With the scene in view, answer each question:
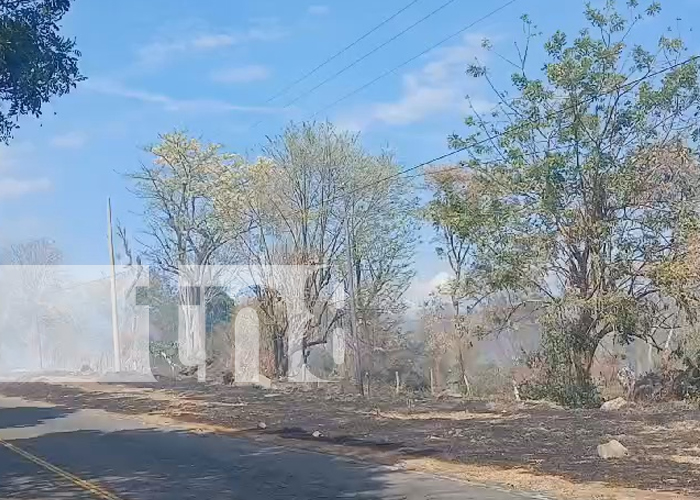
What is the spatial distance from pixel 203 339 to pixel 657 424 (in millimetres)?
36740

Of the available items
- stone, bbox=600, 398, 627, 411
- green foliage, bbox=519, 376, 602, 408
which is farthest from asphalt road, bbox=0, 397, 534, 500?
green foliage, bbox=519, 376, 602, 408

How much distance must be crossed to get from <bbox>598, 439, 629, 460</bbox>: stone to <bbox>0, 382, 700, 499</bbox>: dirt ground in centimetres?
16

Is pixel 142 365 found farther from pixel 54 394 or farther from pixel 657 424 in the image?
pixel 657 424

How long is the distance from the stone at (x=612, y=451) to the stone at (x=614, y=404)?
30.1ft

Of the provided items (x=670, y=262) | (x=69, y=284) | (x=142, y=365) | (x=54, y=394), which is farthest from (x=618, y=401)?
(x=69, y=284)

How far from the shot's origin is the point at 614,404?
24891 mm

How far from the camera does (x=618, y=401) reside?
25375 millimetres

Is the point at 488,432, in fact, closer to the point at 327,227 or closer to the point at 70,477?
the point at 70,477

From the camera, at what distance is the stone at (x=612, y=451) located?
14727mm

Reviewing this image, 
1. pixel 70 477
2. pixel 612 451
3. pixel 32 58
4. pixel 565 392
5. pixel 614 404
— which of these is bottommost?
pixel 614 404

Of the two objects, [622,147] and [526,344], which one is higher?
[622,147]

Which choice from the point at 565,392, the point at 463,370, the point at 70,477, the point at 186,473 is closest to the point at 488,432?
the point at 186,473

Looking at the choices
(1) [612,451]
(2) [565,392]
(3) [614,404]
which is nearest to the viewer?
(1) [612,451]

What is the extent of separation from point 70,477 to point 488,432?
8.81m
